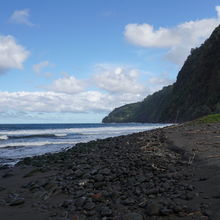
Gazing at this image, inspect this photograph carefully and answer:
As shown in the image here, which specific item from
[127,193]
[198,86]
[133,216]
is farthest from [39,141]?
[198,86]

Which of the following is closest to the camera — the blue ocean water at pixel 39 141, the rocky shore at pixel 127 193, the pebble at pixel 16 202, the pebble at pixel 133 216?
the pebble at pixel 133 216

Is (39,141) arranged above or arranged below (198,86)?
below

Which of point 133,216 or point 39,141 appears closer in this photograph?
point 133,216

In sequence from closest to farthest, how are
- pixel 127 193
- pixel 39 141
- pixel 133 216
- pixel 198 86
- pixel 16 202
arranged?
pixel 133 216 < pixel 127 193 < pixel 16 202 < pixel 39 141 < pixel 198 86

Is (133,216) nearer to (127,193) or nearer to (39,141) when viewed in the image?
(127,193)

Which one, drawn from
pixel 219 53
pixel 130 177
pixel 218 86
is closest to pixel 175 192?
pixel 130 177

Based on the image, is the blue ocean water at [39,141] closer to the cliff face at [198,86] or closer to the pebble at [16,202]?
the pebble at [16,202]

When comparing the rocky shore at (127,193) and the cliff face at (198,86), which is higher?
the cliff face at (198,86)

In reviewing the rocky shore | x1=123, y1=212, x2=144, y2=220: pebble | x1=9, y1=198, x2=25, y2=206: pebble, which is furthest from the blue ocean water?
x1=123, y1=212, x2=144, y2=220: pebble

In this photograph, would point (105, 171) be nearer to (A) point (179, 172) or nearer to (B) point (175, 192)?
(A) point (179, 172)

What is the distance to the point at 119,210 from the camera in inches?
213

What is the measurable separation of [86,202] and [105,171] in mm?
2729

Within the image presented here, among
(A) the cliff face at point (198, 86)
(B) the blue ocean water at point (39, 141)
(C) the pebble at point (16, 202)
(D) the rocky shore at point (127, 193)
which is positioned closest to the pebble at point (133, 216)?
(D) the rocky shore at point (127, 193)

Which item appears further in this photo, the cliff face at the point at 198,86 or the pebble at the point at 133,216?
the cliff face at the point at 198,86
